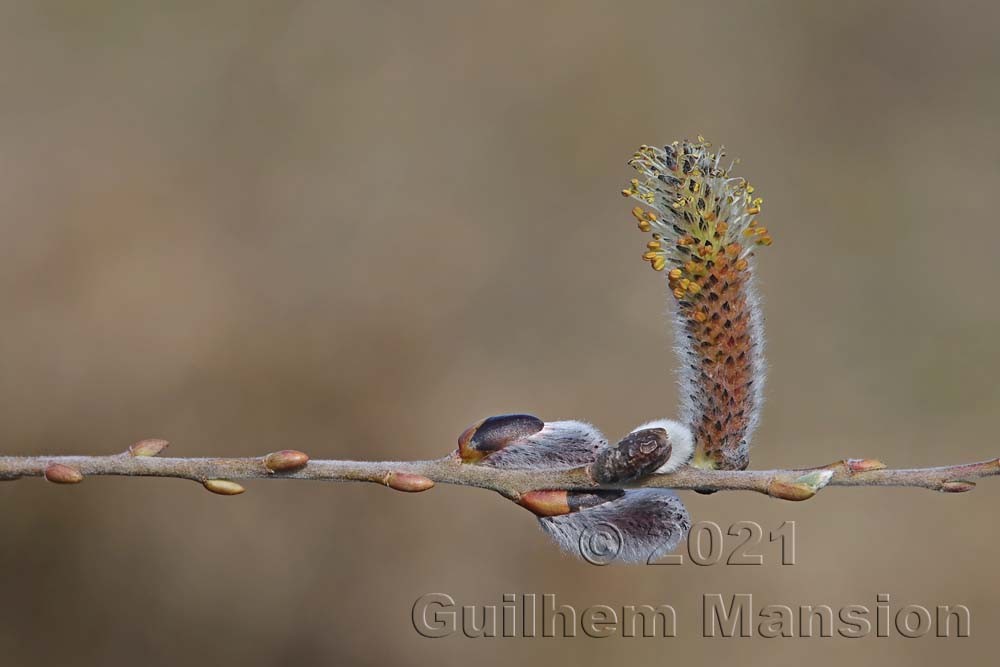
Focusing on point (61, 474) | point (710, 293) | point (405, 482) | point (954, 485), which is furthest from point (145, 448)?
point (954, 485)

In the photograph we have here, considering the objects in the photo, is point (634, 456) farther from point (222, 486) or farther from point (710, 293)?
point (222, 486)

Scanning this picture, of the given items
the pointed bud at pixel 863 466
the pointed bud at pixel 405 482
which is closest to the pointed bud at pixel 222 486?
the pointed bud at pixel 405 482

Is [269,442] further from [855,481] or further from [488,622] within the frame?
[855,481]

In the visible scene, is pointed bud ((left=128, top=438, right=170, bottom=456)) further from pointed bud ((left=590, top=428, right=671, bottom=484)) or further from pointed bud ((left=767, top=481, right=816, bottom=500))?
pointed bud ((left=767, top=481, right=816, bottom=500))

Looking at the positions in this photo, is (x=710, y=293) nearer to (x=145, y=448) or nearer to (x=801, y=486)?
(x=801, y=486)

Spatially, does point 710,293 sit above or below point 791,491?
above

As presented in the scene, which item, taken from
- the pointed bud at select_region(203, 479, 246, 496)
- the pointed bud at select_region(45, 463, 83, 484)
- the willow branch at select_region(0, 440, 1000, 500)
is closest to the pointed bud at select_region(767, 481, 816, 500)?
the willow branch at select_region(0, 440, 1000, 500)

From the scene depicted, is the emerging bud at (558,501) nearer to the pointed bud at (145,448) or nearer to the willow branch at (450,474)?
the willow branch at (450,474)
